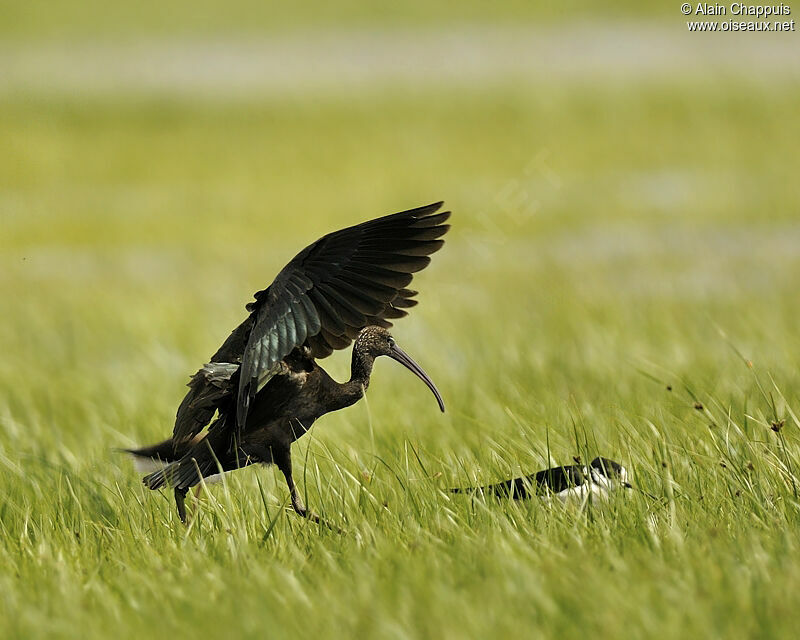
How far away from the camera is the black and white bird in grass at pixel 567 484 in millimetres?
3629

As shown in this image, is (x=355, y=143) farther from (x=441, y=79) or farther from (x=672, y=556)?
(x=672, y=556)

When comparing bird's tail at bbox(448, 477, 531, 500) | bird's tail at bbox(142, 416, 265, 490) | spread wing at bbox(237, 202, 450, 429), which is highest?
spread wing at bbox(237, 202, 450, 429)

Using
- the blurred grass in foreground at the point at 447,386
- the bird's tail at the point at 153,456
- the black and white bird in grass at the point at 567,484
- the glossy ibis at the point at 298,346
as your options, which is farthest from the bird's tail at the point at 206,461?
the black and white bird in grass at the point at 567,484

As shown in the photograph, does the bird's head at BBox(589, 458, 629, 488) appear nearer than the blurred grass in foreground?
No

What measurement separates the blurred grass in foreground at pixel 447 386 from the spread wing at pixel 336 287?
1.28 feet

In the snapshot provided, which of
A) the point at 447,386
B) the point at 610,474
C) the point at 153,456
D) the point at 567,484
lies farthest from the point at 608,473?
the point at 447,386

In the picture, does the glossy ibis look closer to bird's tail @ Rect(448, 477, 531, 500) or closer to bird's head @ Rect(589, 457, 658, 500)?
bird's tail @ Rect(448, 477, 531, 500)

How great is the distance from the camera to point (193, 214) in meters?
14.9

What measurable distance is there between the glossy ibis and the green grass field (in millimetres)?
174

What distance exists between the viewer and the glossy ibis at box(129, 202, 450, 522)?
3.56 meters

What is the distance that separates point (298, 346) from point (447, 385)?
2507mm

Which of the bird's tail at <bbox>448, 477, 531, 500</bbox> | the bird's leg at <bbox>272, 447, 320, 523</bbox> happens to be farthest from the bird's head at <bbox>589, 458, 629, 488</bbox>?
the bird's leg at <bbox>272, 447, 320, 523</bbox>

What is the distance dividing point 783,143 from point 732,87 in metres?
3.37

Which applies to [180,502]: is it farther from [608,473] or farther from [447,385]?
[447,385]
